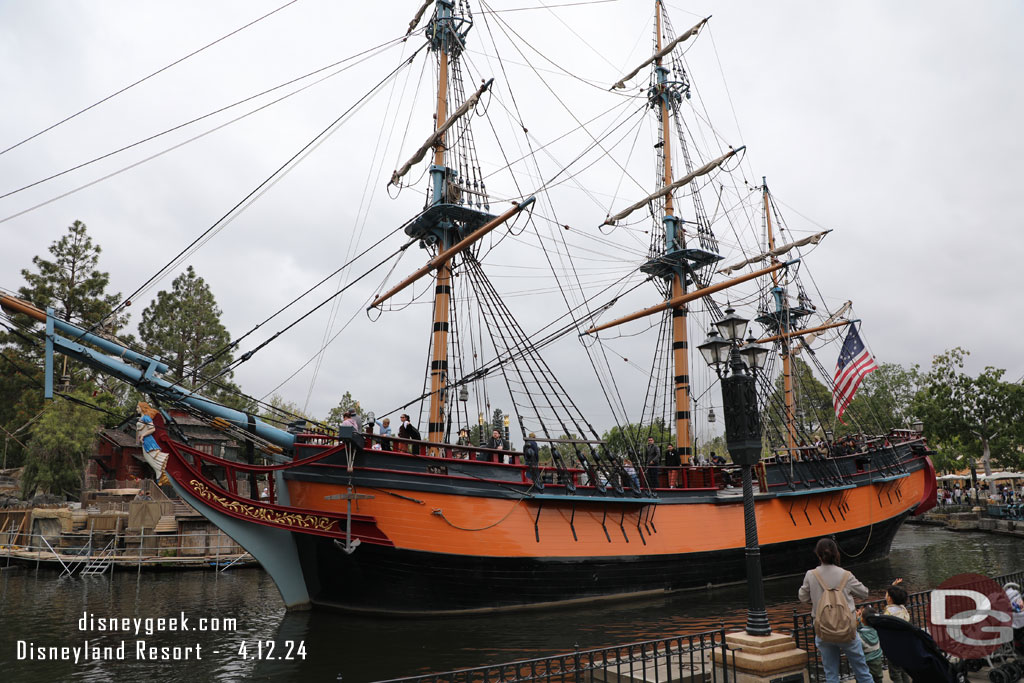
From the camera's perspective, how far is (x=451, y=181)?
18.7 m

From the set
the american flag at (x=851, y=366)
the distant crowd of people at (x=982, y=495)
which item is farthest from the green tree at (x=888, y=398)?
the american flag at (x=851, y=366)

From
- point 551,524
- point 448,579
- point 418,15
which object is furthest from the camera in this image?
point 418,15

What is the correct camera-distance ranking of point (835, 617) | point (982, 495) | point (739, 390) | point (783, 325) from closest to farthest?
point (835, 617), point (739, 390), point (783, 325), point (982, 495)

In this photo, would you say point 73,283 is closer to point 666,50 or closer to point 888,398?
point 666,50

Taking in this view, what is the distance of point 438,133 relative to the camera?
17.8 metres

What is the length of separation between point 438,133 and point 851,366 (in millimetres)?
16383

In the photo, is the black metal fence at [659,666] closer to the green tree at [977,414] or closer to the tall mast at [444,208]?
the tall mast at [444,208]

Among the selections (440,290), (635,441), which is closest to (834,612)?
(635,441)

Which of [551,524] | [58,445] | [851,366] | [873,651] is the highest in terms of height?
[851,366]

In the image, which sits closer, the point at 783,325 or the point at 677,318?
the point at 677,318

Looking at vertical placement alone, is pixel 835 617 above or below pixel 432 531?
above

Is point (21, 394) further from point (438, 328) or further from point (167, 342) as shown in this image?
point (438, 328)

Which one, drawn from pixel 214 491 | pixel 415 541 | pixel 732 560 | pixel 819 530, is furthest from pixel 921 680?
pixel 819 530

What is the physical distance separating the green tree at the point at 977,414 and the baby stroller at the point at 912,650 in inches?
1499
